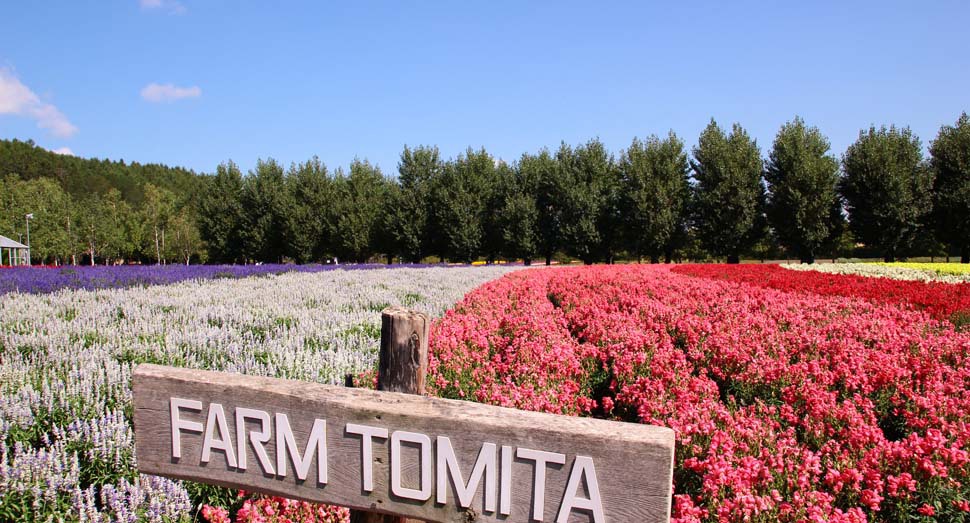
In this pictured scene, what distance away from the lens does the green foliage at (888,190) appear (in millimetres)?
33594

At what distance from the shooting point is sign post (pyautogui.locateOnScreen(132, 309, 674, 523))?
1370 mm

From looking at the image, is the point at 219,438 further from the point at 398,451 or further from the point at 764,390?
the point at 764,390

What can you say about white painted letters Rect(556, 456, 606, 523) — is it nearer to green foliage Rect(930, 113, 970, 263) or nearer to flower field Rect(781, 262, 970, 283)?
flower field Rect(781, 262, 970, 283)

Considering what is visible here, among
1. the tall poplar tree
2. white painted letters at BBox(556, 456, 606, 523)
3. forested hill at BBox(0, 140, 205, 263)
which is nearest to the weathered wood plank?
white painted letters at BBox(556, 456, 606, 523)

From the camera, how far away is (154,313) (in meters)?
6.52

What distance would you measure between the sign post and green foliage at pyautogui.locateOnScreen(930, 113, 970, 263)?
44.5m

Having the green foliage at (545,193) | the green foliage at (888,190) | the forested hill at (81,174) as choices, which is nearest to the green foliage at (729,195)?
the green foliage at (888,190)

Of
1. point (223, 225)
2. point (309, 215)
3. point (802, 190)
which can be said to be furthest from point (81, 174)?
point (802, 190)

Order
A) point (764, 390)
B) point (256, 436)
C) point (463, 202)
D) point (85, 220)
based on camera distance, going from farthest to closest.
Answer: point (85, 220)
point (463, 202)
point (764, 390)
point (256, 436)

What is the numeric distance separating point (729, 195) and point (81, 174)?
11333 cm

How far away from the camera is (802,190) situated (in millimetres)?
35188

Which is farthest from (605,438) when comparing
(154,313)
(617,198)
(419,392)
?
(617,198)

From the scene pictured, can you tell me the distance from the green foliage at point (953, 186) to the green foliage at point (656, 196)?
16.3 m

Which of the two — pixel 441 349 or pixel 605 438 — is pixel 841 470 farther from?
pixel 441 349
